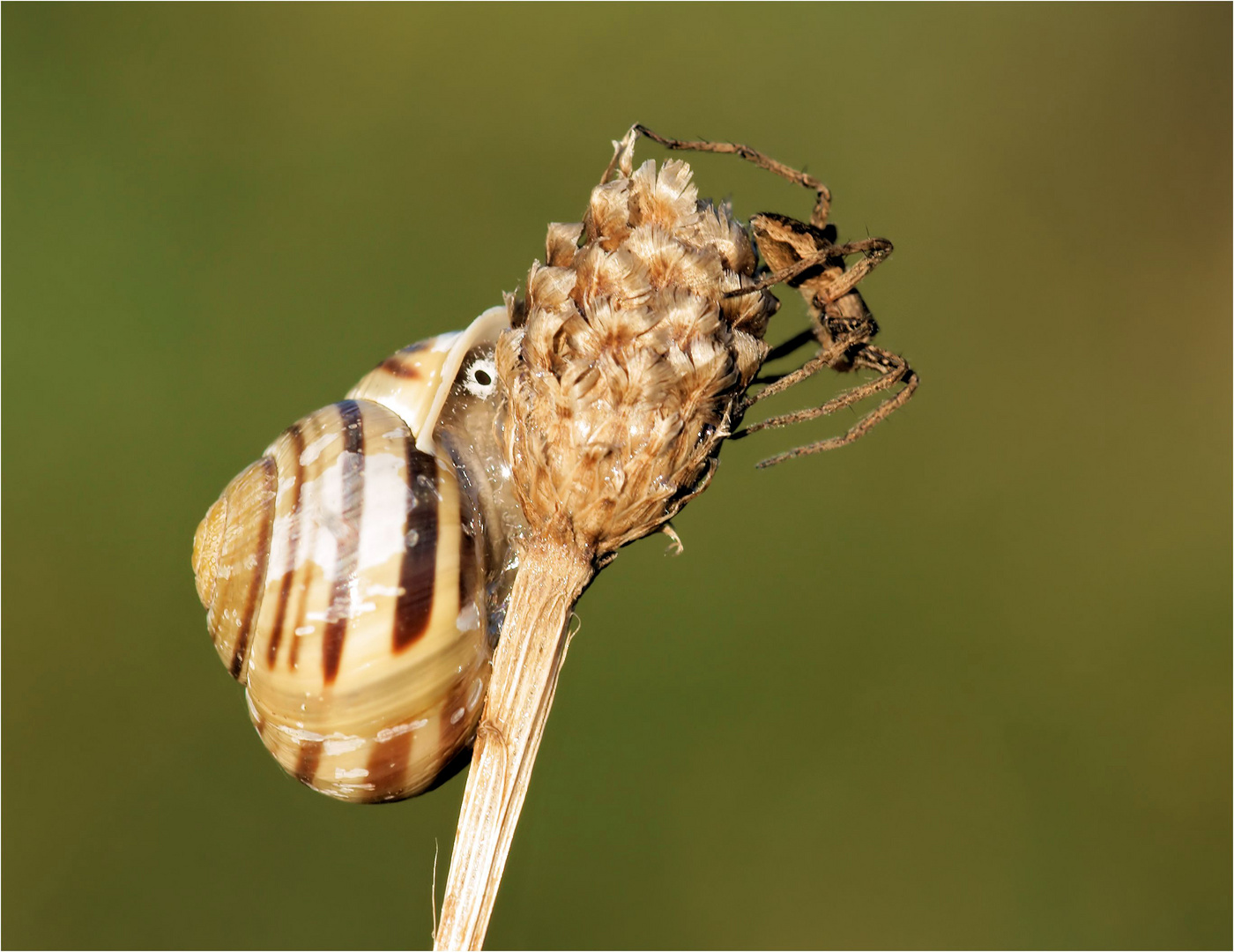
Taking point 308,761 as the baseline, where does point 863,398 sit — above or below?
above

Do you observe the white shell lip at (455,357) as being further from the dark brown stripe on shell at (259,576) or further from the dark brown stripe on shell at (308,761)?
the dark brown stripe on shell at (308,761)

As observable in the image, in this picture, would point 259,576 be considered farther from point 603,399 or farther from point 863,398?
point 863,398

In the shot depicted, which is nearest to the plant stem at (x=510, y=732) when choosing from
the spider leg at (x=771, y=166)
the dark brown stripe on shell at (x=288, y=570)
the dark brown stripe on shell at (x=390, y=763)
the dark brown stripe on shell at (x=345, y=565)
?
the dark brown stripe on shell at (x=390, y=763)

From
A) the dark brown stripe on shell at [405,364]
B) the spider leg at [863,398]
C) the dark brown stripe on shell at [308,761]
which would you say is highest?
the dark brown stripe on shell at [405,364]

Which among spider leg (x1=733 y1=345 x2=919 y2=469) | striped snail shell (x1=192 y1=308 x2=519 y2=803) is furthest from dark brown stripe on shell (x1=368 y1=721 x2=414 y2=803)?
spider leg (x1=733 y1=345 x2=919 y2=469)

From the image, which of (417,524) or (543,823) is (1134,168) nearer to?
(543,823)

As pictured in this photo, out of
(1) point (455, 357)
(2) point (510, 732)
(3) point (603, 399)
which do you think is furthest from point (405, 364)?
(2) point (510, 732)
